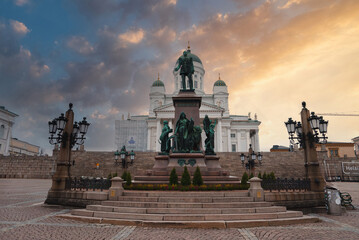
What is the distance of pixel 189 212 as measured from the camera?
8156 millimetres

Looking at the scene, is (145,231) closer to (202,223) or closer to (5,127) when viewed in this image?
(202,223)

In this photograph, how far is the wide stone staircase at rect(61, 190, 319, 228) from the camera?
7.45m

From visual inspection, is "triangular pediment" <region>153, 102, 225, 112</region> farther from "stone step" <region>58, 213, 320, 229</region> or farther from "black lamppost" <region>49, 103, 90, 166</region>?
"stone step" <region>58, 213, 320, 229</region>

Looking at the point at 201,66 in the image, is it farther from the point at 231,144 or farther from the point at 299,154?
the point at 299,154

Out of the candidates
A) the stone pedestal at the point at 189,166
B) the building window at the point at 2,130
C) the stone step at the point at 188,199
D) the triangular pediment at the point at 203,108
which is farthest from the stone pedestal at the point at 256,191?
the building window at the point at 2,130

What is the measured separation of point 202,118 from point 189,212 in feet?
181

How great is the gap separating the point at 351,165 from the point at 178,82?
5323 cm

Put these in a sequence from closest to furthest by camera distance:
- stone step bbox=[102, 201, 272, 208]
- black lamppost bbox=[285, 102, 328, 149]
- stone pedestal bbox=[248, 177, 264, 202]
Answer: stone step bbox=[102, 201, 272, 208] → stone pedestal bbox=[248, 177, 264, 202] → black lamppost bbox=[285, 102, 328, 149]

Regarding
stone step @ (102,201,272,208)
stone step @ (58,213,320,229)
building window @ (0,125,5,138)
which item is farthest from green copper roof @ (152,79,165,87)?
stone step @ (58,213,320,229)

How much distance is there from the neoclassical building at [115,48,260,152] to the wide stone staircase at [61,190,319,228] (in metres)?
53.4

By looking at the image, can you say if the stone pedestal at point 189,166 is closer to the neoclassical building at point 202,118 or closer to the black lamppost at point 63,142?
the black lamppost at point 63,142

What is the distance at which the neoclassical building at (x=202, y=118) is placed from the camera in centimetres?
6500

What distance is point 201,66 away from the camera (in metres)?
83.2

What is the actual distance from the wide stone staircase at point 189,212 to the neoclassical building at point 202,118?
175 ft
